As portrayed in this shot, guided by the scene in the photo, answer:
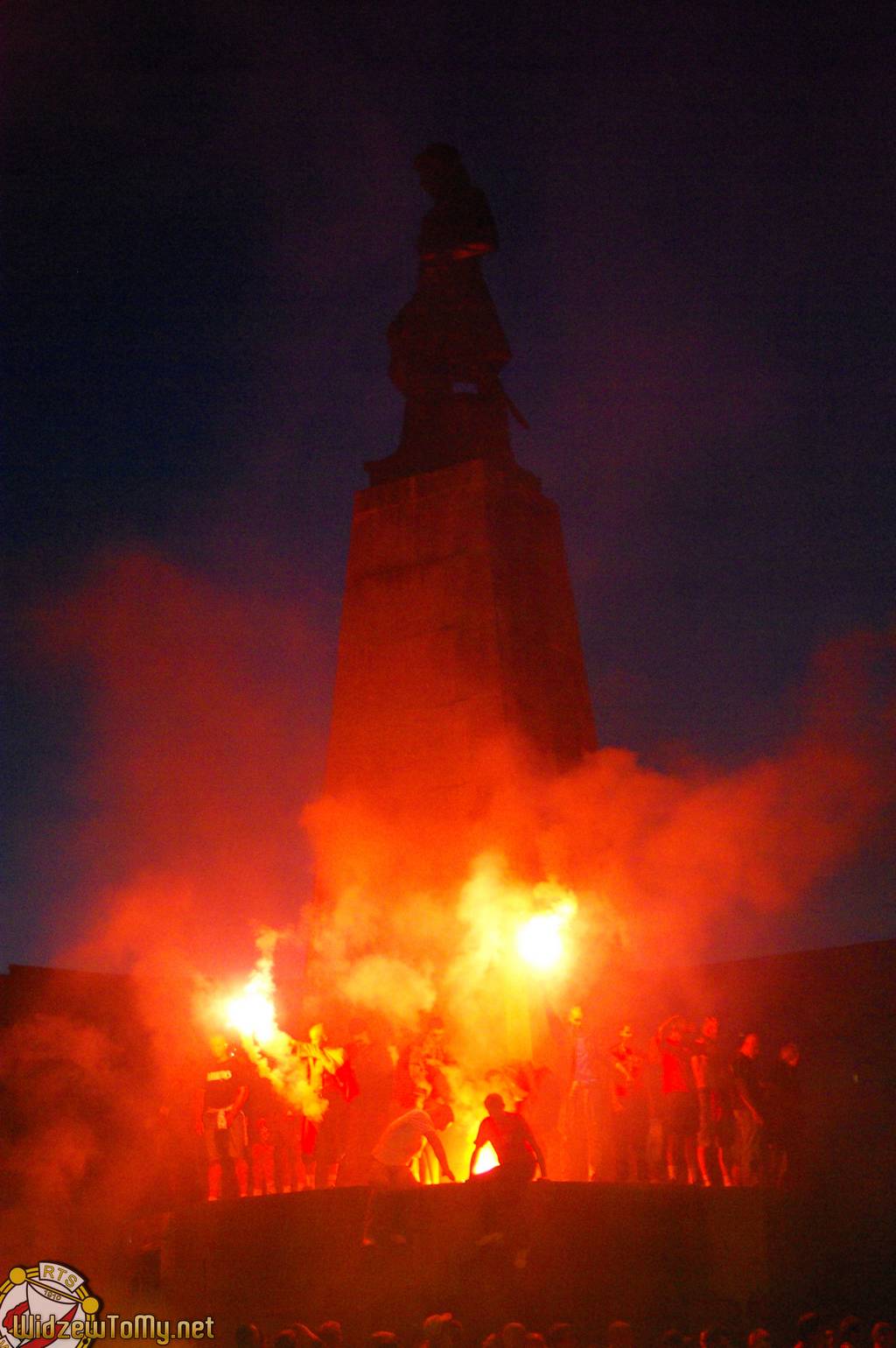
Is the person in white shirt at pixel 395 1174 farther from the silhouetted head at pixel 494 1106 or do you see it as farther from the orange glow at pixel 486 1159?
the orange glow at pixel 486 1159

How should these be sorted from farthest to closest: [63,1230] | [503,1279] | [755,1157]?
[63,1230] → [755,1157] → [503,1279]

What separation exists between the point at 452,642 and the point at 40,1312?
9.01 metres

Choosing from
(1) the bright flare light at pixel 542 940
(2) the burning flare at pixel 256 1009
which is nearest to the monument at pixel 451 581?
(1) the bright flare light at pixel 542 940

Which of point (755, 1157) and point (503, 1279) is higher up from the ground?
point (755, 1157)

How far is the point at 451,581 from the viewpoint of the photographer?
17.7m

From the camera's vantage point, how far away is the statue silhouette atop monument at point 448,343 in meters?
19.0

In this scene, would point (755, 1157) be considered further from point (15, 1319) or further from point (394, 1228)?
point (15, 1319)

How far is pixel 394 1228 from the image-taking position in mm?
11617

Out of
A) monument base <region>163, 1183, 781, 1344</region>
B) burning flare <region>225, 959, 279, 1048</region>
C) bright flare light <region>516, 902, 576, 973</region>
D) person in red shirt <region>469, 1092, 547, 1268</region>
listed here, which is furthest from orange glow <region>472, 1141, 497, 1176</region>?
person in red shirt <region>469, 1092, 547, 1268</region>

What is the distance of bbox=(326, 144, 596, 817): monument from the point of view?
1695 centimetres

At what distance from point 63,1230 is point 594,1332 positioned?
8.05 metres

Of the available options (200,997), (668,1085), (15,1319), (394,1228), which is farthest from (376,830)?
(15,1319)

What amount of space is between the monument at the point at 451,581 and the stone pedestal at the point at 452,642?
21 mm

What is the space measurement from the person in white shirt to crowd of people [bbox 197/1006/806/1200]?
1234 mm
